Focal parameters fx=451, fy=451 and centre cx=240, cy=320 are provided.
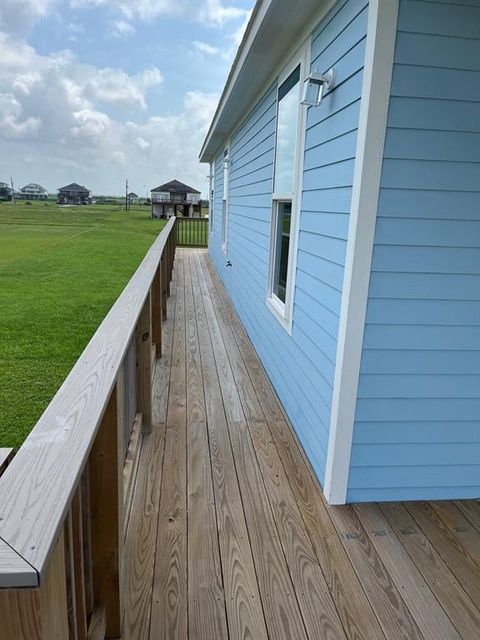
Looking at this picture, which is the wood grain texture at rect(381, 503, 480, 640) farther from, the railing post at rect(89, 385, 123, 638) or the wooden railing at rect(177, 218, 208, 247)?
the wooden railing at rect(177, 218, 208, 247)

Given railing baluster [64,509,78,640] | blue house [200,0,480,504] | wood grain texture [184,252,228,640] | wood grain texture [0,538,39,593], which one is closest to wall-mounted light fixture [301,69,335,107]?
blue house [200,0,480,504]

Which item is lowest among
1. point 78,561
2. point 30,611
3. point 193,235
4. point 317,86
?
point 193,235

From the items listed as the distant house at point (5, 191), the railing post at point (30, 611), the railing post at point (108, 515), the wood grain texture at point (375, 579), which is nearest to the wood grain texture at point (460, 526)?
the wood grain texture at point (375, 579)

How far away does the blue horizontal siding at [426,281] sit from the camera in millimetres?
1775

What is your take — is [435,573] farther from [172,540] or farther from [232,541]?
[172,540]

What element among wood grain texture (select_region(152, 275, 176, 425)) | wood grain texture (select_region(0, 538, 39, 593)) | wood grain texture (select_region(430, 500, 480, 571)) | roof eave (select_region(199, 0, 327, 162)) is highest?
roof eave (select_region(199, 0, 327, 162))

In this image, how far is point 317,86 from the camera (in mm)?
2520

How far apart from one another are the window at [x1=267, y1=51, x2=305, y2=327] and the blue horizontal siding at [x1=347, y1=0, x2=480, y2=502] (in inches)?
43.7

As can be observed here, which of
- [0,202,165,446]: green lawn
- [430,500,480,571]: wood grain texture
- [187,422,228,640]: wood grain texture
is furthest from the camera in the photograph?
[0,202,165,446]: green lawn

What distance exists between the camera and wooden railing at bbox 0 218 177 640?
614 millimetres

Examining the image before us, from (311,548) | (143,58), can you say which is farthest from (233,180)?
(143,58)

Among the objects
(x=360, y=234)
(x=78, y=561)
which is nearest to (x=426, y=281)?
(x=360, y=234)

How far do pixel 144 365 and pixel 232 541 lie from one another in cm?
111

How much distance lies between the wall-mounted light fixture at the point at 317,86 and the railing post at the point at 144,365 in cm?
143
